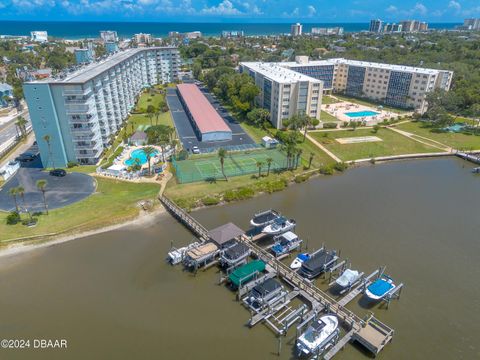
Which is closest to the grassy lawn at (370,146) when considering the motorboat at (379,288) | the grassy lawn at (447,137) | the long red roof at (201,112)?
the grassy lawn at (447,137)

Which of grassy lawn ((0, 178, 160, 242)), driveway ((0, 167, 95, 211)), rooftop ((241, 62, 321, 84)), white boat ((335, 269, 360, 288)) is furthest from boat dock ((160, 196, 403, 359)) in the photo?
rooftop ((241, 62, 321, 84))

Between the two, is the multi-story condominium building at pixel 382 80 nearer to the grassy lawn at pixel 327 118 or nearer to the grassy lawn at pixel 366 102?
the grassy lawn at pixel 366 102

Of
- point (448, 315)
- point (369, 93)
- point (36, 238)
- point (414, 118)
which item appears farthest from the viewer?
point (369, 93)

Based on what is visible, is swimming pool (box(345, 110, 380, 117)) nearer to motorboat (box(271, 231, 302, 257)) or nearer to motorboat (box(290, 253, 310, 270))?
motorboat (box(271, 231, 302, 257))

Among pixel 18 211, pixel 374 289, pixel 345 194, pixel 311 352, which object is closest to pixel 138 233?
pixel 18 211

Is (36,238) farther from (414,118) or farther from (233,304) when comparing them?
(414,118)

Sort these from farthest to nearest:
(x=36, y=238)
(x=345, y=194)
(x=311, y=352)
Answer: (x=345, y=194) < (x=36, y=238) < (x=311, y=352)
